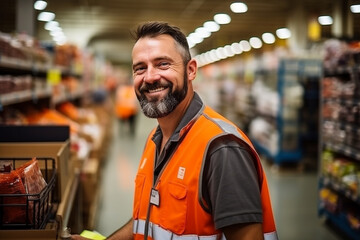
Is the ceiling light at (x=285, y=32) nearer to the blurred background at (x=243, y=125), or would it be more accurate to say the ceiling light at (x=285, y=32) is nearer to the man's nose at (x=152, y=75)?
the blurred background at (x=243, y=125)

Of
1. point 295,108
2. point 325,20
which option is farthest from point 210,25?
point 295,108

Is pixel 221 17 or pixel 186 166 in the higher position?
pixel 221 17

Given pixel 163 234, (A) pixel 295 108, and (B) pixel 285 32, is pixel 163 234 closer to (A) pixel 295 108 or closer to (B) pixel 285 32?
(A) pixel 295 108

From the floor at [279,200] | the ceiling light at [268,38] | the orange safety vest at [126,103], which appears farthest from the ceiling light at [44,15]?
the ceiling light at [268,38]

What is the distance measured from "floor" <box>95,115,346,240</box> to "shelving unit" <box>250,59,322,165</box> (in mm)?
451

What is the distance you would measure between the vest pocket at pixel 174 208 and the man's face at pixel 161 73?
13.2 inches

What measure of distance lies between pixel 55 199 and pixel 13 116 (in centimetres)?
229

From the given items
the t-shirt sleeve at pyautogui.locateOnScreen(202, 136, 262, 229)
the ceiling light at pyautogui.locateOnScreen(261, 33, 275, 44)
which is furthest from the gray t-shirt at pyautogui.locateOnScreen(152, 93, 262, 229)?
the ceiling light at pyautogui.locateOnScreen(261, 33, 275, 44)

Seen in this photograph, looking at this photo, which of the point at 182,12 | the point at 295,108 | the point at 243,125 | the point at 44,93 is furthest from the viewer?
the point at 243,125

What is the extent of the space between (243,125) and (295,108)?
4894mm

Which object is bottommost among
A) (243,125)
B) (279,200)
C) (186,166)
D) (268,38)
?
(279,200)

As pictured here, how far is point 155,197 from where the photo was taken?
174cm

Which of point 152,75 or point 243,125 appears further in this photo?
point 243,125

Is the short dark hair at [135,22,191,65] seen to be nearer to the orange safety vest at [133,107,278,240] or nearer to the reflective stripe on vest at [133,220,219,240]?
the orange safety vest at [133,107,278,240]
